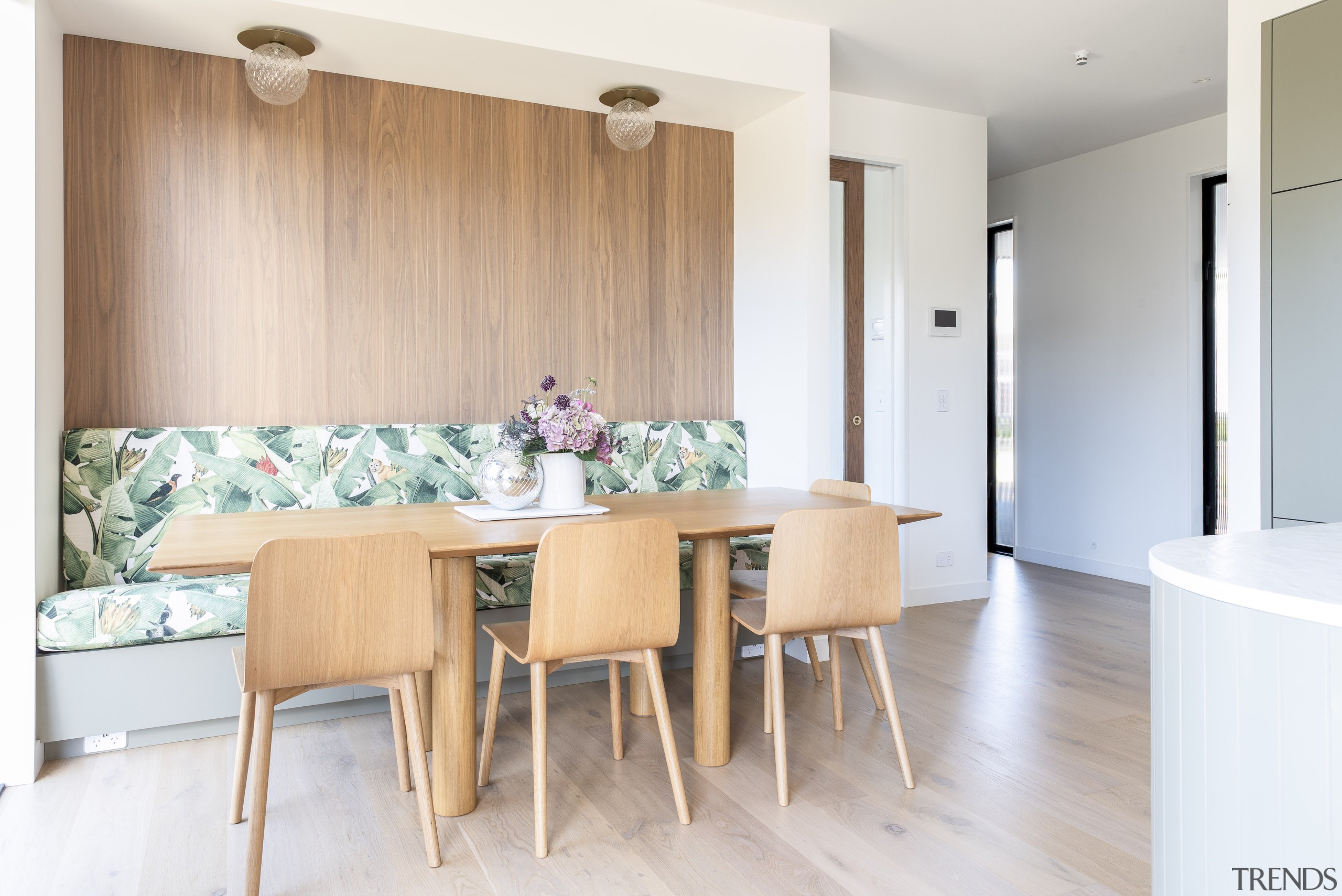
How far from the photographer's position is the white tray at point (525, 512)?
2.43 m

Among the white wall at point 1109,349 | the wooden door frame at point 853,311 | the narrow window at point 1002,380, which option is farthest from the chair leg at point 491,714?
the narrow window at point 1002,380

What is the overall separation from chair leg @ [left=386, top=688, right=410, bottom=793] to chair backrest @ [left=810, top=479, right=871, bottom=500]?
1501 mm

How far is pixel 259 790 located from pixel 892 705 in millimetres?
1532


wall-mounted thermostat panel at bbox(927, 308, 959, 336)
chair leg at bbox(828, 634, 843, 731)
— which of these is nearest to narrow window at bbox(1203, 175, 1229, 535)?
wall-mounted thermostat panel at bbox(927, 308, 959, 336)

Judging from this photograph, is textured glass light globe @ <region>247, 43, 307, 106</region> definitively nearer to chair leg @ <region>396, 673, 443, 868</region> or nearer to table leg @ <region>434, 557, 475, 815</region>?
table leg @ <region>434, 557, 475, 815</region>

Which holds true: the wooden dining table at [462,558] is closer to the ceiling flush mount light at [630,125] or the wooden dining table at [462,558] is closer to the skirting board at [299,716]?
the skirting board at [299,716]

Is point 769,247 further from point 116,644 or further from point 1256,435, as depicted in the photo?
point 116,644

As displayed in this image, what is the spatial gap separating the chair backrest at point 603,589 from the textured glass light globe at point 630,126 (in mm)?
1890

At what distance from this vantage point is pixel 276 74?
2.83 meters

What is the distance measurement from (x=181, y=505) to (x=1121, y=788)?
304 cm

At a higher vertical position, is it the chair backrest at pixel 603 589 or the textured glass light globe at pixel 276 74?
the textured glass light globe at pixel 276 74

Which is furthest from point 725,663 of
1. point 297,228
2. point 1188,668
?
point 297,228

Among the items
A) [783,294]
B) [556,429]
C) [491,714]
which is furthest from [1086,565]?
[491,714]

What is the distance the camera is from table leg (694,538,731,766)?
8.15ft
